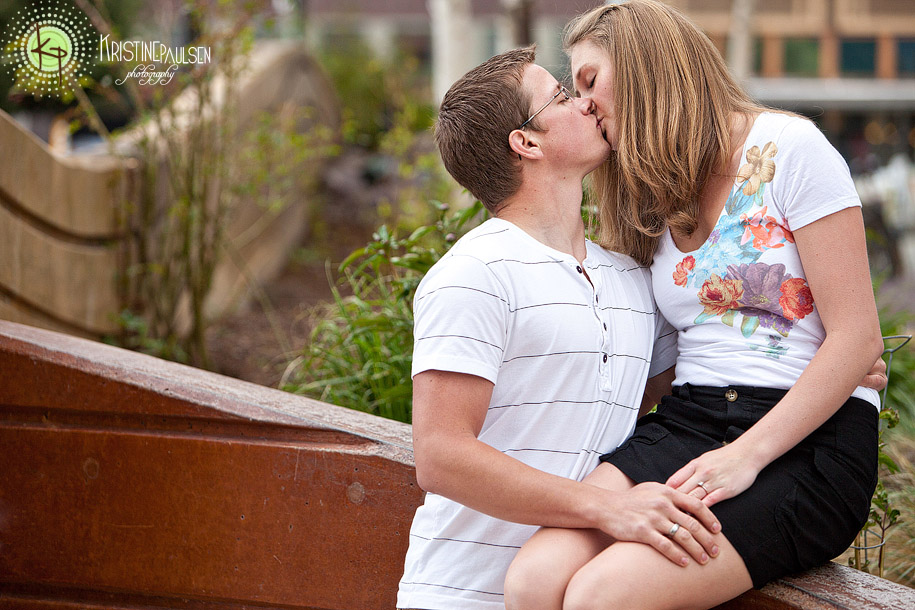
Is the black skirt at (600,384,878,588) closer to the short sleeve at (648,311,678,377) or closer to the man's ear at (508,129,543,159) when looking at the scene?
the short sleeve at (648,311,678,377)

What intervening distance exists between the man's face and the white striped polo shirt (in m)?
0.26

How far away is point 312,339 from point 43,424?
136cm

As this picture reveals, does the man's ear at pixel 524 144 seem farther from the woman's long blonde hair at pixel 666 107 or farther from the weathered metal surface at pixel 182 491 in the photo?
the weathered metal surface at pixel 182 491

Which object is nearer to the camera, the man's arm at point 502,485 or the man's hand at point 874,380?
the man's arm at point 502,485

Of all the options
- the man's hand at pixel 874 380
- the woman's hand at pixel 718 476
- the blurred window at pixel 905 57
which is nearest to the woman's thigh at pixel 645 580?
the woman's hand at pixel 718 476

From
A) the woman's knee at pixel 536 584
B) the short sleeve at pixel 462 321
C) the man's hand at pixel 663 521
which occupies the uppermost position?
the short sleeve at pixel 462 321

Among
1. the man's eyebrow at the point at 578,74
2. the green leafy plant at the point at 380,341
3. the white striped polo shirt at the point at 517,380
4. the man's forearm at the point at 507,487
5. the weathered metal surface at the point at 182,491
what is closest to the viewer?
the man's forearm at the point at 507,487

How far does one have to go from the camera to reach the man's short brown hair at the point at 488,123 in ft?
7.31

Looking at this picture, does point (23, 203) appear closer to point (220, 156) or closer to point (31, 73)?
point (31, 73)

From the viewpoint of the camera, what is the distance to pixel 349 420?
2.77m

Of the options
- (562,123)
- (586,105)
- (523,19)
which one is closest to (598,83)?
(586,105)

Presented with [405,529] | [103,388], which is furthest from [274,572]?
[103,388]

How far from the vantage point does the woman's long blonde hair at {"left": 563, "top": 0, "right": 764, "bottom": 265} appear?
7.27ft

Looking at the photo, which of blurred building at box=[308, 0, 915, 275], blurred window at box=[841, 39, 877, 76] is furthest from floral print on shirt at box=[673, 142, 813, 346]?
blurred window at box=[841, 39, 877, 76]
